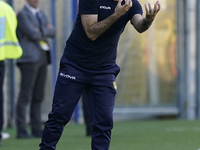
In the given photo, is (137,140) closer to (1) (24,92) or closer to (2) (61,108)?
(1) (24,92)

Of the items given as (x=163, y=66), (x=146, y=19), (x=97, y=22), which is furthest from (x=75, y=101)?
(x=163, y=66)

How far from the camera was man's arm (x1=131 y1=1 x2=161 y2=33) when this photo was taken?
4.27 m

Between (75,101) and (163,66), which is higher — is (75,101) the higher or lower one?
the higher one

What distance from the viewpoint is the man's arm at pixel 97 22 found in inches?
170

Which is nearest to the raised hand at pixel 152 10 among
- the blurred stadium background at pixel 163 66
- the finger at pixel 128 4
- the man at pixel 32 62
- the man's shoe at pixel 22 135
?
the finger at pixel 128 4

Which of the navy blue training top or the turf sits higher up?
the navy blue training top

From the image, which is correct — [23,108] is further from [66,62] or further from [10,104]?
[66,62]

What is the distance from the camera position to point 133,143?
679cm

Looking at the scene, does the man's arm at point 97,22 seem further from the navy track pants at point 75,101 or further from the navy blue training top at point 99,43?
the navy track pants at point 75,101

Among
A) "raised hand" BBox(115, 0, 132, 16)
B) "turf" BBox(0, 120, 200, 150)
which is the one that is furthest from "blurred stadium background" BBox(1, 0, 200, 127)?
"raised hand" BBox(115, 0, 132, 16)

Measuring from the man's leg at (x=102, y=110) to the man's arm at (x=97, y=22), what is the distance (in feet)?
1.35

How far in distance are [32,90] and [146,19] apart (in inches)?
159

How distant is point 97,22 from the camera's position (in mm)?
4480

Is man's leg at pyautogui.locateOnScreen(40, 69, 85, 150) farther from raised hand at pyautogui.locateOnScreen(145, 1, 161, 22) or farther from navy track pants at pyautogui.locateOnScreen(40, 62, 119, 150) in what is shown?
raised hand at pyautogui.locateOnScreen(145, 1, 161, 22)
